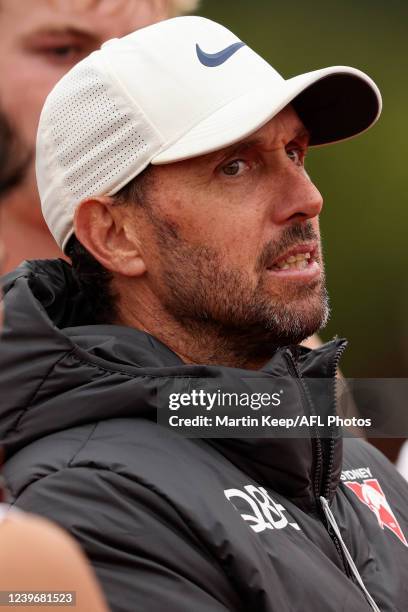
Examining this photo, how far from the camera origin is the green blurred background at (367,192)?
4.72 m

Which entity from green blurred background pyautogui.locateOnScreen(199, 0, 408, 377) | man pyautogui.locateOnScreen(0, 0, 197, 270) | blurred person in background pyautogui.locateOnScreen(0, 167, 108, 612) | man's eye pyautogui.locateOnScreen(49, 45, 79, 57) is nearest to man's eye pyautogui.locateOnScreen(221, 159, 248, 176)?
man pyautogui.locateOnScreen(0, 0, 197, 270)

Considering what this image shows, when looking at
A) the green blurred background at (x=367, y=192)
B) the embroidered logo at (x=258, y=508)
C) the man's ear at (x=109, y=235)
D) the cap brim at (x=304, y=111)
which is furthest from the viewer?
the green blurred background at (x=367, y=192)

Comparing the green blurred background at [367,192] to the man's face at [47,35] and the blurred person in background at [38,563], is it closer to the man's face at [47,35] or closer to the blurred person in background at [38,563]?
the man's face at [47,35]

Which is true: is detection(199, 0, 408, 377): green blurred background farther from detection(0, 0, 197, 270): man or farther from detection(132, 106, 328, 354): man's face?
detection(132, 106, 328, 354): man's face

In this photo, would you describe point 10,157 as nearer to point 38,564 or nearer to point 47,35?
point 38,564

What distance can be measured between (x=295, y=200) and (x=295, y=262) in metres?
0.10

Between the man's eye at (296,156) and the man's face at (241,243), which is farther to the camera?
the man's eye at (296,156)

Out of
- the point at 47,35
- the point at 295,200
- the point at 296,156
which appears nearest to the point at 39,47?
the point at 47,35

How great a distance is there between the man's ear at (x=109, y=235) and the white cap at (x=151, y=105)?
0.02m

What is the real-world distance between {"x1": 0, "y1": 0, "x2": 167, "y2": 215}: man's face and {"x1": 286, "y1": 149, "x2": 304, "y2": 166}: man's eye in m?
0.53

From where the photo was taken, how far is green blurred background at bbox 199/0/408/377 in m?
4.72

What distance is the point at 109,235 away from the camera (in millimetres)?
1921

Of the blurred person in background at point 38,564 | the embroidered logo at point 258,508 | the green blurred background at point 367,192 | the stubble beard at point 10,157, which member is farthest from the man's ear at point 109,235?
the green blurred background at point 367,192

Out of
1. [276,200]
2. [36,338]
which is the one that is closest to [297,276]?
[276,200]
